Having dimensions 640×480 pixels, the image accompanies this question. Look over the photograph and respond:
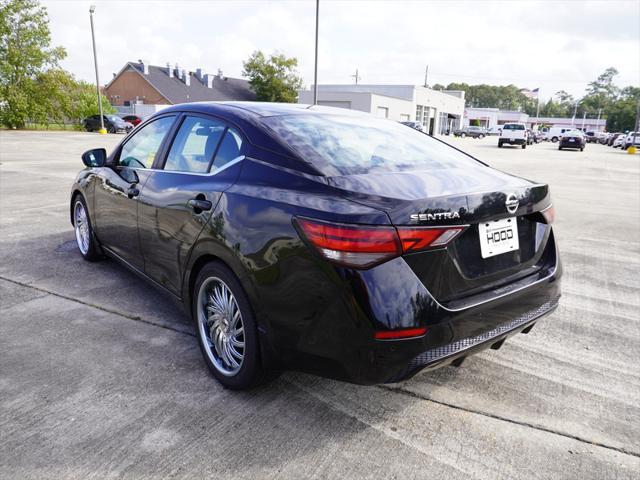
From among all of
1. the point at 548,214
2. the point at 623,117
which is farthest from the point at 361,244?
the point at 623,117

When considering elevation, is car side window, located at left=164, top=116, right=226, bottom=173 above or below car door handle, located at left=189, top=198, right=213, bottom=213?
above

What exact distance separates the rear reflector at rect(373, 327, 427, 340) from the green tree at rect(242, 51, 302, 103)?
6486 cm

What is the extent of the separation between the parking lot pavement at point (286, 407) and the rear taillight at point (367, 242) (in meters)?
0.96

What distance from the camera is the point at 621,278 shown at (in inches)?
202

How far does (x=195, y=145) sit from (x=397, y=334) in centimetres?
185

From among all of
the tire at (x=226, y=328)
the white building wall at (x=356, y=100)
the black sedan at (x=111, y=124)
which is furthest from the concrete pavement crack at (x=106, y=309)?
the white building wall at (x=356, y=100)

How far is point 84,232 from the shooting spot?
5086mm

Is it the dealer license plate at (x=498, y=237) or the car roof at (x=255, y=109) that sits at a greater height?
the car roof at (x=255, y=109)

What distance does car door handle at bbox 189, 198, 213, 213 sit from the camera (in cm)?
279

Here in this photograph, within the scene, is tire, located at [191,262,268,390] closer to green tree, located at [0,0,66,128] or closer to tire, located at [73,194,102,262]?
tire, located at [73,194,102,262]

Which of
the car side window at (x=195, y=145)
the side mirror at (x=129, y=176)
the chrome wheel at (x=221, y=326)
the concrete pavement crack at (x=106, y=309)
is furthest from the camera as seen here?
the side mirror at (x=129, y=176)

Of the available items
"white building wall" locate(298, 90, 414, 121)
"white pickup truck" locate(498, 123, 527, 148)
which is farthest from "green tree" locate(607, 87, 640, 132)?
"white pickup truck" locate(498, 123, 527, 148)

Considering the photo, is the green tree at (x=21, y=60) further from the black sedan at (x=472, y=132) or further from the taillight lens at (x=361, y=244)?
the black sedan at (x=472, y=132)

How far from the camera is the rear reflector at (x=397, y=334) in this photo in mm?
2141
